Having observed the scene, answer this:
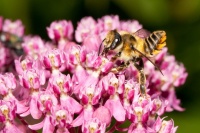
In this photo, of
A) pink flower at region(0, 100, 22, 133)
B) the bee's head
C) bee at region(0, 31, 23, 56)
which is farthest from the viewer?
bee at region(0, 31, 23, 56)

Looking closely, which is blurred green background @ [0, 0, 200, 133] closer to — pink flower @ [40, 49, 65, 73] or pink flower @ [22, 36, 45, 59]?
pink flower @ [22, 36, 45, 59]

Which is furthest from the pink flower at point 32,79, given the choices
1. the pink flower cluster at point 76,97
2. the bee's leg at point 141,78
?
the bee's leg at point 141,78

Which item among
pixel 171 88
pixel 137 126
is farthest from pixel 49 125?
pixel 171 88

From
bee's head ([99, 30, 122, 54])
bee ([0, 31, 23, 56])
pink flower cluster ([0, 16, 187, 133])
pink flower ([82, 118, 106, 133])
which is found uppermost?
bee ([0, 31, 23, 56])

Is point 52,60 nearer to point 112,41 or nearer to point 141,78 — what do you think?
point 112,41

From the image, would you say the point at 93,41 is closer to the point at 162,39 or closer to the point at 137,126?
the point at 162,39

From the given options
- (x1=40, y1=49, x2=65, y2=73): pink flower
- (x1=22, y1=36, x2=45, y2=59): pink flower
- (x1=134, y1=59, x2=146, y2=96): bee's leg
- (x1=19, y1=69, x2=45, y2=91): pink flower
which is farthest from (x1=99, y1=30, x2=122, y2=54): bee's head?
(x1=22, y1=36, x2=45, y2=59): pink flower
